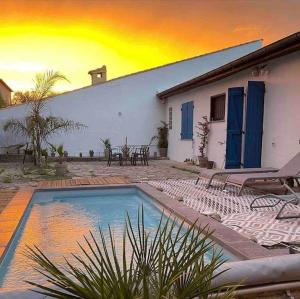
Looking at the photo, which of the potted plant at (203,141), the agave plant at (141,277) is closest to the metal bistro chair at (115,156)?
the potted plant at (203,141)

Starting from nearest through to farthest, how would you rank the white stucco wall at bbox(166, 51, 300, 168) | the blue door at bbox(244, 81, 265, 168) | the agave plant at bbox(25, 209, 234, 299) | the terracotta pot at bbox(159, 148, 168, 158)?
1. the agave plant at bbox(25, 209, 234, 299)
2. the white stucco wall at bbox(166, 51, 300, 168)
3. the blue door at bbox(244, 81, 265, 168)
4. the terracotta pot at bbox(159, 148, 168, 158)

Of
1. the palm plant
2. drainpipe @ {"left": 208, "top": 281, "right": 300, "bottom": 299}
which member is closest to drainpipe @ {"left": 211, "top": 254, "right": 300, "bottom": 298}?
drainpipe @ {"left": 208, "top": 281, "right": 300, "bottom": 299}

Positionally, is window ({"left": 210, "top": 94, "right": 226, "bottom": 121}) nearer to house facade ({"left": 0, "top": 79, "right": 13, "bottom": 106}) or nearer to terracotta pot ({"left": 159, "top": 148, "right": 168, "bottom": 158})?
terracotta pot ({"left": 159, "top": 148, "right": 168, "bottom": 158})

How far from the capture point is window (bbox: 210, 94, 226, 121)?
11.7m

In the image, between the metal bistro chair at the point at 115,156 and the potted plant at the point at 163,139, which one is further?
the potted plant at the point at 163,139

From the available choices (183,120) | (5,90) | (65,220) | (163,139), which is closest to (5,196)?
(65,220)

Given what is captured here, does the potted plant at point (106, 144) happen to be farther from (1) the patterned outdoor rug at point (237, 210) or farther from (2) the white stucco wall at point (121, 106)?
(1) the patterned outdoor rug at point (237, 210)

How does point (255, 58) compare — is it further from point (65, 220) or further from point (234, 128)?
point (65, 220)

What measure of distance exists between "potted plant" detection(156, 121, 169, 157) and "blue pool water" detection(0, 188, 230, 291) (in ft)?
29.8

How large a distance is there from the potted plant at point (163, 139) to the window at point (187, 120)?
234cm

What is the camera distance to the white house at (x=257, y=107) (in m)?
8.05

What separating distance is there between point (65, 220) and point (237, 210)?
2.95 meters

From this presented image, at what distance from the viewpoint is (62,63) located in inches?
616

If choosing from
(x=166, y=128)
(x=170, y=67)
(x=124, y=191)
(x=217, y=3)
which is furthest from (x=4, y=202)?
(x=170, y=67)
